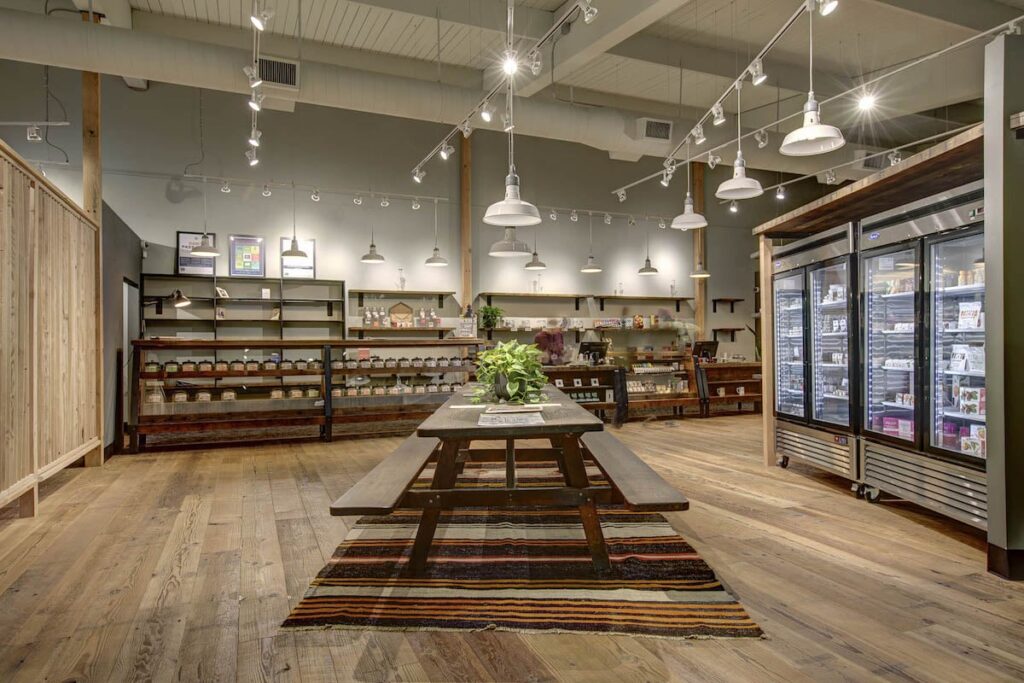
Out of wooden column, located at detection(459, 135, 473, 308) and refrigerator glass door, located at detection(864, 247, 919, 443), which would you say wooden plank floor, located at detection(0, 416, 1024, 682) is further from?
wooden column, located at detection(459, 135, 473, 308)

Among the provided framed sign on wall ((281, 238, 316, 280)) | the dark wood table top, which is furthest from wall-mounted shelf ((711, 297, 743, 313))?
the dark wood table top

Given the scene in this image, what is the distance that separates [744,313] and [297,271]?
8.66 m

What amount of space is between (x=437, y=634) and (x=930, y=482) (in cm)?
296

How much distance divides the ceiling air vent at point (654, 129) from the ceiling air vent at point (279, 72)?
14.7 feet

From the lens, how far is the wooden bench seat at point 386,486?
7.07 ft

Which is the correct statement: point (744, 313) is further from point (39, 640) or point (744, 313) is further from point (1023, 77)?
point (39, 640)

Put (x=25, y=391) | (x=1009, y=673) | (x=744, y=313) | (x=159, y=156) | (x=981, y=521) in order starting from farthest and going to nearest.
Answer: (x=744, y=313), (x=159, y=156), (x=25, y=391), (x=981, y=521), (x=1009, y=673)

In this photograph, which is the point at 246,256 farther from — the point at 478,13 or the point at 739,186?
the point at 739,186

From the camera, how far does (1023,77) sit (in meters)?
2.69

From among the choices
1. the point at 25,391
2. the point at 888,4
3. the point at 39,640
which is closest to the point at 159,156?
the point at 25,391

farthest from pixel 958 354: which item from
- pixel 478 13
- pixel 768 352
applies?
pixel 478 13

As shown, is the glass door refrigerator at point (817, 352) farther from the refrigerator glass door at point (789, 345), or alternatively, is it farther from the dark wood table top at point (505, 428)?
the dark wood table top at point (505, 428)

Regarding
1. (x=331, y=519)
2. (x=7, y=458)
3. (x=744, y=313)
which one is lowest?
(x=331, y=519)

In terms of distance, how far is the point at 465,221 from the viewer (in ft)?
33.2
